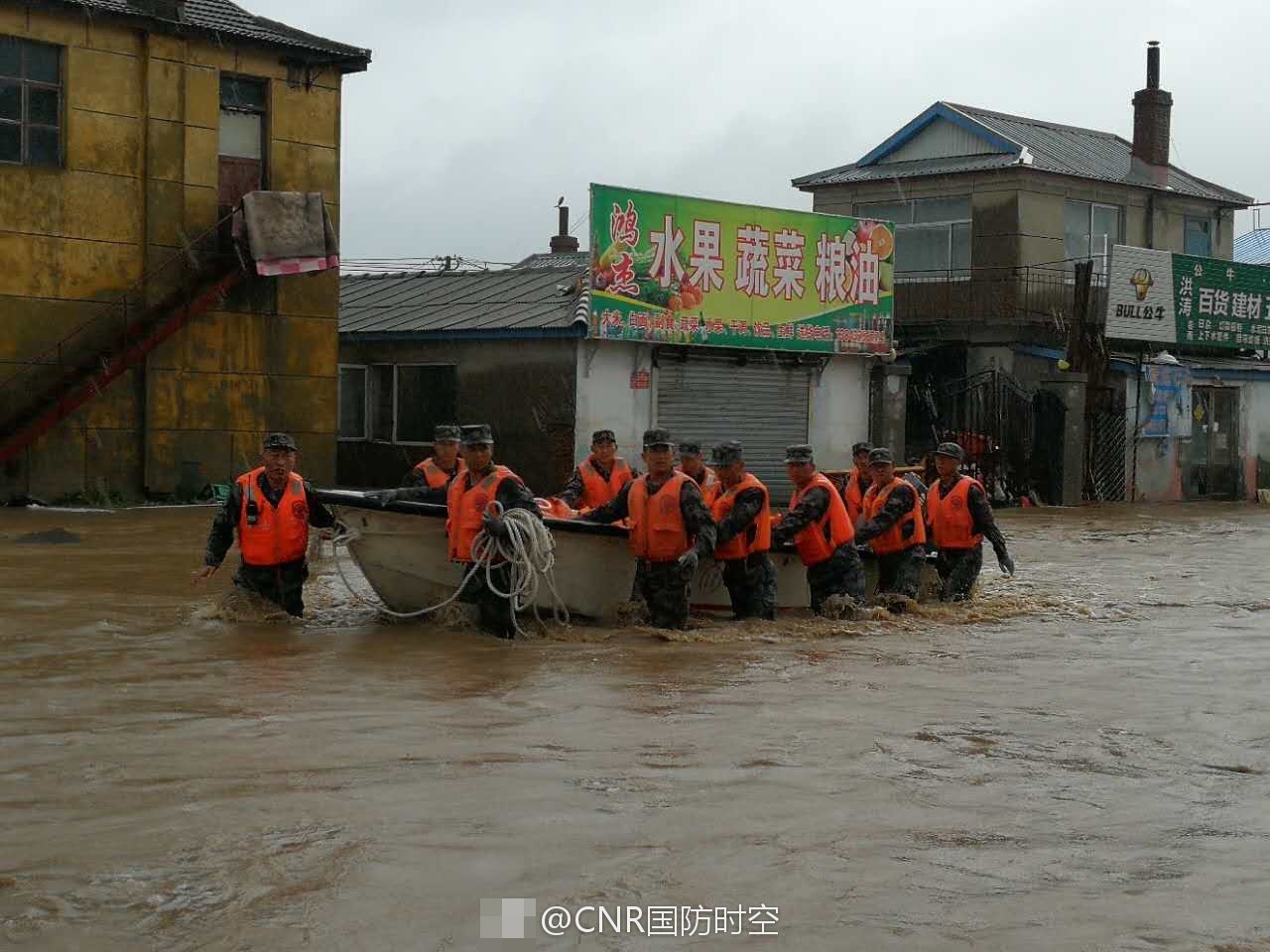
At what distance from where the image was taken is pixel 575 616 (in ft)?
42.1

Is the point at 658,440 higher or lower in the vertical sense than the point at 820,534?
higher

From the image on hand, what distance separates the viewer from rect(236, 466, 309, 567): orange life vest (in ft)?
38.4

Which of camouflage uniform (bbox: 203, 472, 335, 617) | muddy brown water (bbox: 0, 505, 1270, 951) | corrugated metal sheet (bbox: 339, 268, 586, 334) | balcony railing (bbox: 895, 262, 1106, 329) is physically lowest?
muddy brown water (bbox: 0, 505, 1270, 951)

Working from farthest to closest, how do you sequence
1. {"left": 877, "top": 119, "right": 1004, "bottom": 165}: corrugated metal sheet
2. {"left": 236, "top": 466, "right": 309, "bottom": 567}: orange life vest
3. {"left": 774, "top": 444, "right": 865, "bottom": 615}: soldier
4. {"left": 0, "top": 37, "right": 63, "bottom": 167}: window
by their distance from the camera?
{"left": 877, "top": 119, "right": 1004, "bottom": 165}: corrugated metal sheet
{"left": 0, "top": 37, "right": 63, "bottom": 167}: window
{"left": 774, "top": 444, "right": 865, "bottom": 615}: soldier
{"left": 236, "top": 466, "right": 309, "bottom": 567}: orange life vest

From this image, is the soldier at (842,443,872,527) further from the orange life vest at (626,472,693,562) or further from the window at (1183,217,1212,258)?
the window at (1183,217,1212,258)

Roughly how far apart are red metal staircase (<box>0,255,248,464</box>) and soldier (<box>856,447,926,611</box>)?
12.3 meters

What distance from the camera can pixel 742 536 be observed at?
496 inches

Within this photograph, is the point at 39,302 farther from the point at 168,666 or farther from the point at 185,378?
the point at 168,666

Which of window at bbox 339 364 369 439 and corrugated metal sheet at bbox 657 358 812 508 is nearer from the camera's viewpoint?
corrugated metal sheet at bbox 657 358 812 508

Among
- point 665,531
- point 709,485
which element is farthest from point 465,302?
point 665,531

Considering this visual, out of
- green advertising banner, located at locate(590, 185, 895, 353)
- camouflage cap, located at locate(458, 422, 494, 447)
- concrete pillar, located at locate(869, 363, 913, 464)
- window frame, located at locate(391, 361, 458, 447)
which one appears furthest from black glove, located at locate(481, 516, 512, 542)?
concrete pillar, located at locate(869, 363, 913, 464)

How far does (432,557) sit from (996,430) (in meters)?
18.9

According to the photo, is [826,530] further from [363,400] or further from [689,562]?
[363,400]

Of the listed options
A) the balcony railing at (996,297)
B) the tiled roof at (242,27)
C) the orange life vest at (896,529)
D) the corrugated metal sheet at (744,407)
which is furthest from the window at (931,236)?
the orange life vest at (896,529)
